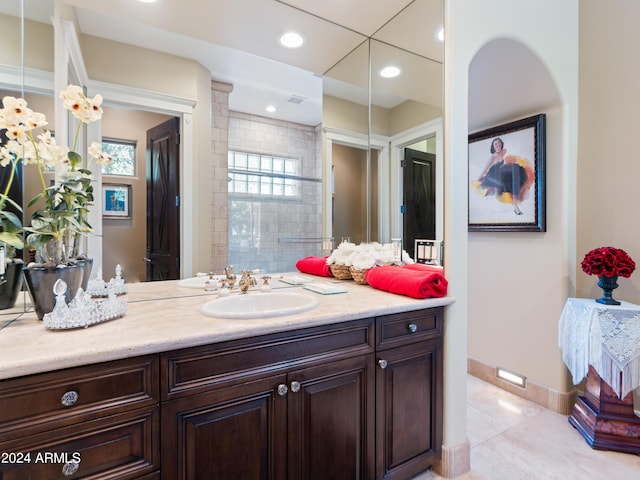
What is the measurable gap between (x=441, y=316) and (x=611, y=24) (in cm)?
230

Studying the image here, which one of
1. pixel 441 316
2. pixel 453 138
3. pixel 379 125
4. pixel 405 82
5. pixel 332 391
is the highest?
pixel 405 82

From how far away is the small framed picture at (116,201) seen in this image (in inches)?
58.7

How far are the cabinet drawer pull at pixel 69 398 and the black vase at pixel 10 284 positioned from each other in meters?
0.67

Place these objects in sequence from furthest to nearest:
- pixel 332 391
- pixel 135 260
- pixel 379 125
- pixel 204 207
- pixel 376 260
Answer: pixel 379 125
pixel 376 260
pixel 204 207
pixel 135 260
pixel 332 391

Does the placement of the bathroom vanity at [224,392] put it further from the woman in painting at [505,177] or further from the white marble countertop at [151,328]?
the woman in painting at [505,177]

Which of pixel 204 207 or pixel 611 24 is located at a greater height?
pixel 611 24

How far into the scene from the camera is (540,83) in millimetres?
2172

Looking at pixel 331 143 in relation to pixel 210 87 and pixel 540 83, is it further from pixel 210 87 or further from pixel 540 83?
pixel 540 83

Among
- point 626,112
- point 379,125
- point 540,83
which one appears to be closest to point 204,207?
point 379,125

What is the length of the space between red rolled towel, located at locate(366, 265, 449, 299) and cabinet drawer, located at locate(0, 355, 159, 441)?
112cm

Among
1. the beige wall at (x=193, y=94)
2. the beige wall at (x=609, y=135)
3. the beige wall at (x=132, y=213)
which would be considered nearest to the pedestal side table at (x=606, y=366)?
the beige wall at (x=609, y=135)

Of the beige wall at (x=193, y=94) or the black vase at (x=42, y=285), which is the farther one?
the beige wall at (x=193, y=94)

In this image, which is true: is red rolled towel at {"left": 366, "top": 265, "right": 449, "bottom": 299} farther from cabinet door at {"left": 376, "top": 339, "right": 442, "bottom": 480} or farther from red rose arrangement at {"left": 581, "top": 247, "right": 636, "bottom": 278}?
red rose arrangement at {"left": 581, "top": 247, "right": 636, "bottom": 278}

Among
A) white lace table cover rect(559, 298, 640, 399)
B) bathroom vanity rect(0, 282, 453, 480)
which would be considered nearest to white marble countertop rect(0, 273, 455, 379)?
bathroom vanity rect(0, 282, 453, 480)
